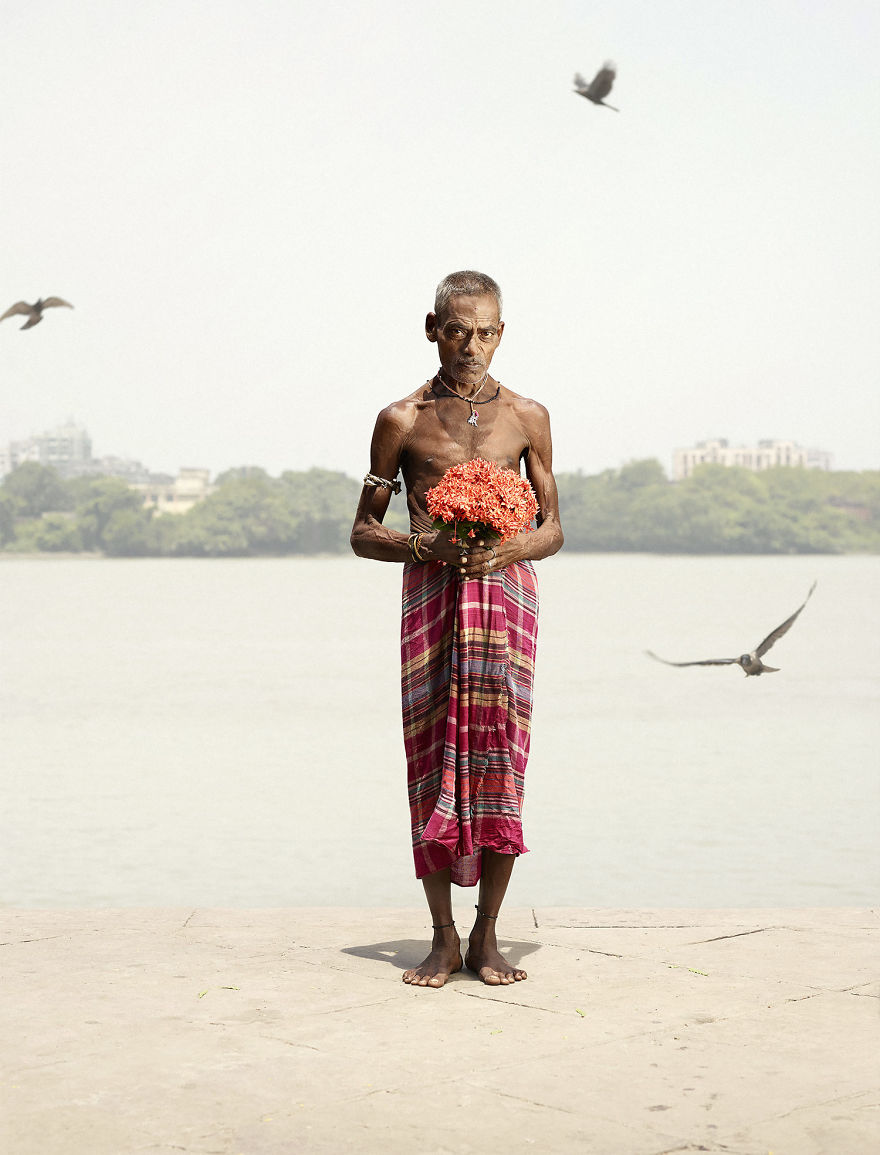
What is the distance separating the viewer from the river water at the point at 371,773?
9.59 meters

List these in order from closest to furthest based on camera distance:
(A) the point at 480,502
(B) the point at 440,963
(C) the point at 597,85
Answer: (A) the point at 480,502, (B) the point at 440,963, (C) the point at 597,85

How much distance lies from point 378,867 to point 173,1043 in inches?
231

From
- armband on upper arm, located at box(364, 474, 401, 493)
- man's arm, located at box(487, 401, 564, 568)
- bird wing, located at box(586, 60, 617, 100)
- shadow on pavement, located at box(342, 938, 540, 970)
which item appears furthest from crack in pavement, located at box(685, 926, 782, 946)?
bird wing, located at box(586, 60, 617, 100)

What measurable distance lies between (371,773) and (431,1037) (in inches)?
408

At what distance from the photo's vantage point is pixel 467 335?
16.7 feet

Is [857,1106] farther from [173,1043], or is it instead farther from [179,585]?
[179,585]

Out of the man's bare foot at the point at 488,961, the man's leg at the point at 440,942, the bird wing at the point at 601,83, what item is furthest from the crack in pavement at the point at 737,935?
the bird wing at the point at 601,83

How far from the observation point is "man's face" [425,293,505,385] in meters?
5.05

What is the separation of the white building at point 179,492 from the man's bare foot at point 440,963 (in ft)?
390

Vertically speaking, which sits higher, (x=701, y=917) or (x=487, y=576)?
(x=487, y=576)

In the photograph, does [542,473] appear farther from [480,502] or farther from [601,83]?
[601,83]

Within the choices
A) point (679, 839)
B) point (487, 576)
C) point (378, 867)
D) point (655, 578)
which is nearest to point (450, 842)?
point (487, 576)


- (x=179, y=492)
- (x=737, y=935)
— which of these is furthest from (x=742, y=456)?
(x=737, y=935)

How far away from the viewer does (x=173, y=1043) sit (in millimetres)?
4234
